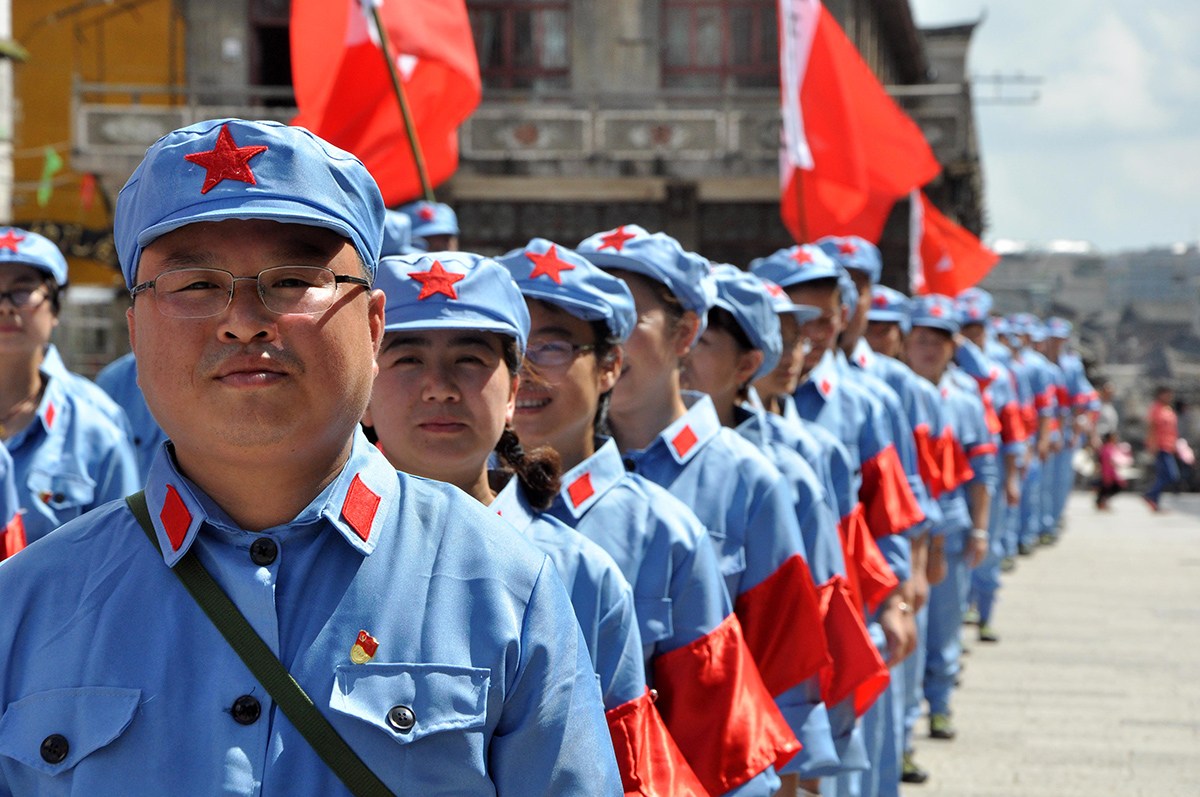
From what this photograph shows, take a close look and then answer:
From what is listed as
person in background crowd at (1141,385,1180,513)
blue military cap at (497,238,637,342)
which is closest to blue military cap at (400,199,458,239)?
blue military cap at (497,238,637,342)

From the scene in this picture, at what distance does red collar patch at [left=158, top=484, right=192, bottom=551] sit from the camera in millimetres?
1971

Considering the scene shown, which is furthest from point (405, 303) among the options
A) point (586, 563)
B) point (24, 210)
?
point (24, 210)

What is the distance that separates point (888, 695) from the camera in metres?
6.84

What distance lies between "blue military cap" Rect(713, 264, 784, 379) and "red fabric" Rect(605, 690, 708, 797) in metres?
2.24

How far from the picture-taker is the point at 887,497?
6.80m

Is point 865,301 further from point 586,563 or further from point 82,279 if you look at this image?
point 82,279

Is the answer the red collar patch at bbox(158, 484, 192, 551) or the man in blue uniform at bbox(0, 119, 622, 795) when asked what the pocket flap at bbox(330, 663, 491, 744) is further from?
the red collar patch at bbox(158, 484, 192, 551)

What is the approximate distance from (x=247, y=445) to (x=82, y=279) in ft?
89.5

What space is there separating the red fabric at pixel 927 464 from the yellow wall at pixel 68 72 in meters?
20.1

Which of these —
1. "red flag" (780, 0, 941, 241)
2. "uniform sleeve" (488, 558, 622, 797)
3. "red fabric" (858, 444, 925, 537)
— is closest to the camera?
"uniform sleeve" (488, 558, 622, 797)

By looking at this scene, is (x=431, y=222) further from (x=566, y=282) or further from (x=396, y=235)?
(x=566, y=282)

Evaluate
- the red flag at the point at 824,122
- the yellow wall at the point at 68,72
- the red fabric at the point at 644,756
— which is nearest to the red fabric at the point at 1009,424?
the red flag at the point at 824,122

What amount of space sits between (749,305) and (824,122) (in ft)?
19.5

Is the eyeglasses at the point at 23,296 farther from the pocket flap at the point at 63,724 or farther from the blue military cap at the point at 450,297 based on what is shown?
the pocket flap at the point at 63,724
